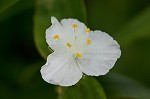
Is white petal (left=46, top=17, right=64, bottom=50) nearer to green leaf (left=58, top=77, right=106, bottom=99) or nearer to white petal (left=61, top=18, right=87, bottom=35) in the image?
white petal (left=61, top=18, right=87, bottom=35)

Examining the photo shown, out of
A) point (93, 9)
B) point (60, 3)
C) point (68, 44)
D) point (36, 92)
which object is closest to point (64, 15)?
point (60, 3)

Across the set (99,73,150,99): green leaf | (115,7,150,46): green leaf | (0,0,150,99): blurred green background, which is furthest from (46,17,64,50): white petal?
(115,7,150,46): green leaf

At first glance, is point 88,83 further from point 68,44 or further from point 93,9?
point 93,9

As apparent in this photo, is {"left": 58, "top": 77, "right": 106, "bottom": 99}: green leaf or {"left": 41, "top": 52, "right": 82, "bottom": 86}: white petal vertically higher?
{"left": 41, "top": 52, "right": 82, "bottom": 86}: white petal

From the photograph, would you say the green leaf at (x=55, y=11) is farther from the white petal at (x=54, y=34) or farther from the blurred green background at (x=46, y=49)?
the white petal at (x=54, y=34)

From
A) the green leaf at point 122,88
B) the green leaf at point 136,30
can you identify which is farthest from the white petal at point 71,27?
the green leaf at point 136,30

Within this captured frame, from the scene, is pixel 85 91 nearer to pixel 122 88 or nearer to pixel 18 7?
pixel 122 88
